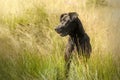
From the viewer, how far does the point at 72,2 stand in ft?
24.2

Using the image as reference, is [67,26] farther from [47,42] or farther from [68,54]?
[47,42]

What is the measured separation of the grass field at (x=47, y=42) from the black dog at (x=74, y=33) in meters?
0.09

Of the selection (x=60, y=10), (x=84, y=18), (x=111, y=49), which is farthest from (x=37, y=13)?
(x=111, y=49)

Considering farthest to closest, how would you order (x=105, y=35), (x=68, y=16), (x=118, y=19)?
1. (x=118, y=19)
2. (x=105, y=35)
3. (x=68, y=16)

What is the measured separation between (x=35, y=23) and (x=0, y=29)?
0.72 metres

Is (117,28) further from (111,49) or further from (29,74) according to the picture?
(29,74)

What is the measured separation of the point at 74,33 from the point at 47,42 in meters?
1.09

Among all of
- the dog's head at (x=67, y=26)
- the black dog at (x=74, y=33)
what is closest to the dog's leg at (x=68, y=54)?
the black dog at (x=74, y=33)

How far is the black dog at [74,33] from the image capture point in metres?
4.42

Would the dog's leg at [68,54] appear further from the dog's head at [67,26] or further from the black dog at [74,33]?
the dog's head at [67,26]

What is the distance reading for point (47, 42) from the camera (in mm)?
5543

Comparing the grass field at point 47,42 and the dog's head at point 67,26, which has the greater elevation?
the dog's head at point 67,26

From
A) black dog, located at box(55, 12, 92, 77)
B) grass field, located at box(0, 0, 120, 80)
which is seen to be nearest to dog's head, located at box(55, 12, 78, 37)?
black dog, located at box(55, 12, 92, 77)

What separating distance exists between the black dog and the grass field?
3.6 inches
